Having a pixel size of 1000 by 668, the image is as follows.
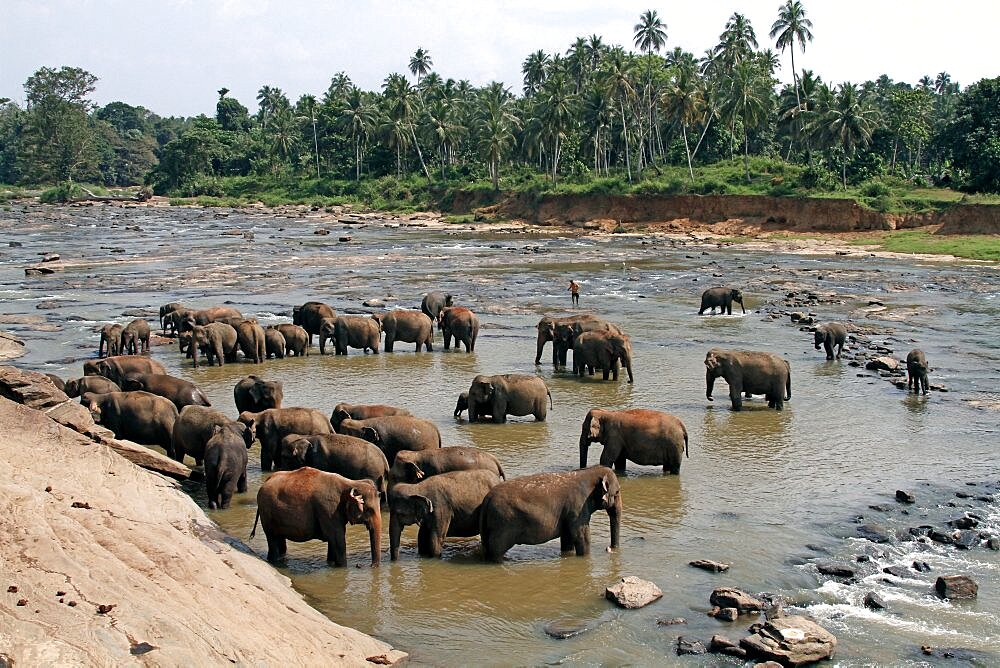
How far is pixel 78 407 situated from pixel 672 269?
3900cm

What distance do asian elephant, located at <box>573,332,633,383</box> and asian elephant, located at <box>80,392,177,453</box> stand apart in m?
9.98

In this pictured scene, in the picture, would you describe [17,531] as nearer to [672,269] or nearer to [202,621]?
[202,621]

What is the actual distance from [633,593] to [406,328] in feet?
55.3

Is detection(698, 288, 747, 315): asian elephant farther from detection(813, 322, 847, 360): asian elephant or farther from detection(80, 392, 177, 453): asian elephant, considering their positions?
detection(80, 392, 177, 453): asian elephant

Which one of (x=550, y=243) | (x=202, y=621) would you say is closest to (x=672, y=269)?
(x=550, y=243)

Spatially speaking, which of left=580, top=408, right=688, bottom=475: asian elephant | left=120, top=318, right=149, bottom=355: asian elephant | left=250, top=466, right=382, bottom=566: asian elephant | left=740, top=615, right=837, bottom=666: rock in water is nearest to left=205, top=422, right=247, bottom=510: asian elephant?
left=250, top=466, right=382, bottom=566: asian elephant

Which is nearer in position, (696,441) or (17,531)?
(17,531)

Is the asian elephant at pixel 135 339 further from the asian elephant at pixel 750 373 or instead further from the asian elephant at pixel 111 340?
the asian elephant at pixel 750 373

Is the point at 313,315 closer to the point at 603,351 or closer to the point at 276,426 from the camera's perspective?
the point at 603,351

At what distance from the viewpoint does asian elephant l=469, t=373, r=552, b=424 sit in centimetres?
1902

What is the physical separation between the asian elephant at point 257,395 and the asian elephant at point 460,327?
9113 mm

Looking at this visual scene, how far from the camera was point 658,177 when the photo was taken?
81875mm

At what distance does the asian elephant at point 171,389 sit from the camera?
1767 centimetres

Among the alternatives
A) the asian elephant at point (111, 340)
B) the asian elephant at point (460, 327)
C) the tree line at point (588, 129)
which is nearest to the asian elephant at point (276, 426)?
the asian elephant at point (111, 340)
